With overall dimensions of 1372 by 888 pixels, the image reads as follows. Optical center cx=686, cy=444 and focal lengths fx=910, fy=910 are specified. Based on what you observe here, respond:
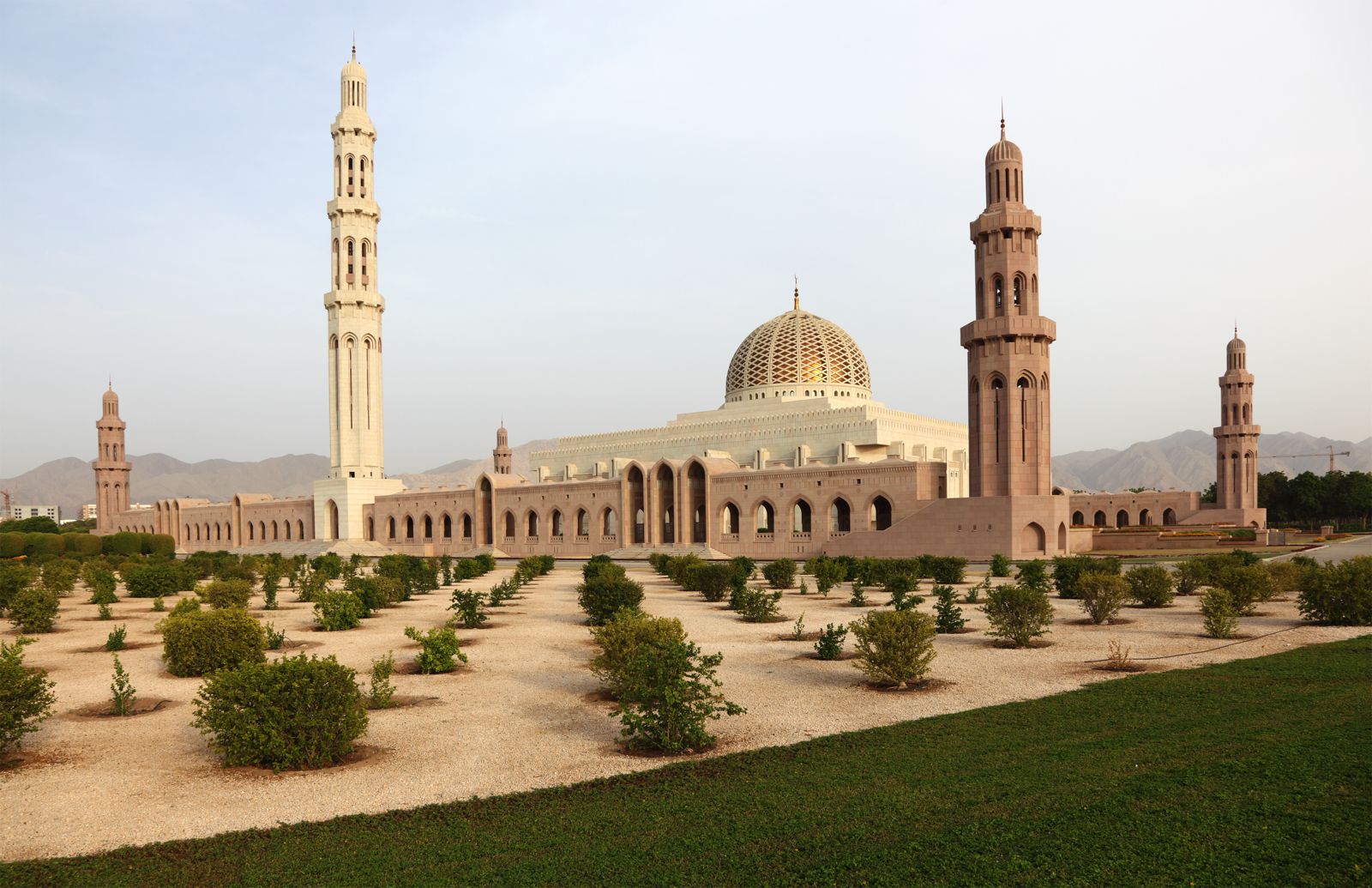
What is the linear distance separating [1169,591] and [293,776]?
51.1 feet

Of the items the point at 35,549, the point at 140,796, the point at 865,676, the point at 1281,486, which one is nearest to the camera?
the point at 140,796

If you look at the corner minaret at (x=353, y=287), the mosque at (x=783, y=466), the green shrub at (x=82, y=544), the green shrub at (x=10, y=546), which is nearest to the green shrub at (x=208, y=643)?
the mosque at (x=783, y=466)

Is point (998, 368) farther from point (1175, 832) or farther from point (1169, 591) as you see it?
point (1175, 832)

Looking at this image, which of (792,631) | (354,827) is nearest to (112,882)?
(354,827)

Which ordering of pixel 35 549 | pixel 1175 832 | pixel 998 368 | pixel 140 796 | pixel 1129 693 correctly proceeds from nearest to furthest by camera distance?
pixel 1175 832 → pixel 140 796 → pixel 1129 693 → pixel 998 368 → pixel 35 549

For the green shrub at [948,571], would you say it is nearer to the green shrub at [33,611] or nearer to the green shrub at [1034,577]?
the green shrub at [1034,577]

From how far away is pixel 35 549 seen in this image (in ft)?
129

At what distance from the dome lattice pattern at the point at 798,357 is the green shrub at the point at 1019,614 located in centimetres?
3755

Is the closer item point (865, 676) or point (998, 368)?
point (865, 676)

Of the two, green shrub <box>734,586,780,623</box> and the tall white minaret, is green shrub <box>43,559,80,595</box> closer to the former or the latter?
green shrub <box>734,586,780,623</box>

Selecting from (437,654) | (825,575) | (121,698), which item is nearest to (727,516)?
(825,575)

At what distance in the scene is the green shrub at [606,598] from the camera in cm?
1553

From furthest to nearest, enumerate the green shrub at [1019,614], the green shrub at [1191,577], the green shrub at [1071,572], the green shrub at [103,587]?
the green shrub at [1071,572]
the green shrub at [103,587]
the green shrub at [1191,577]
the green shrub at [1019,614]

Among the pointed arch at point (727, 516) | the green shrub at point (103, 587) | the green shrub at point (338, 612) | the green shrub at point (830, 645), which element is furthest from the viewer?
the pointed arch at point (727, 516)
